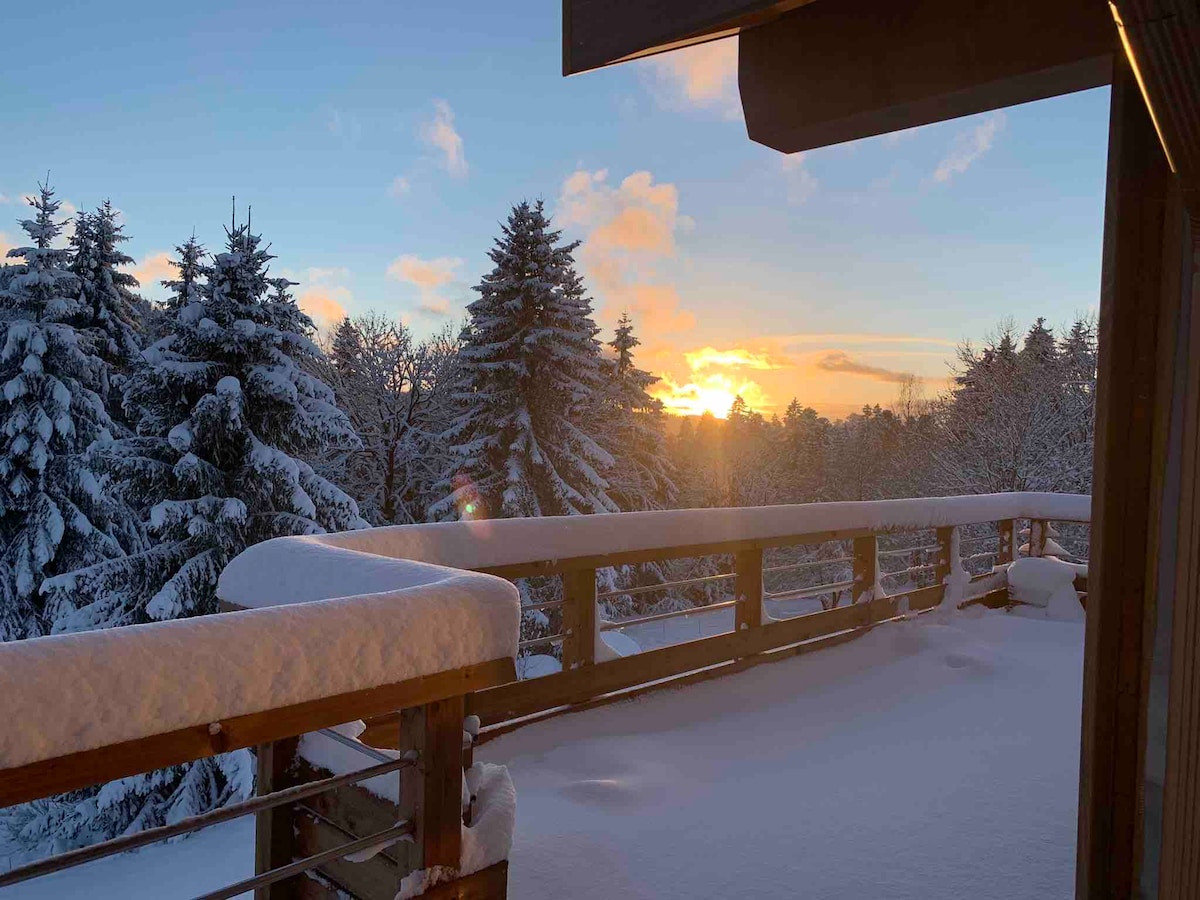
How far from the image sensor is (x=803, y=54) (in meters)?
2.99

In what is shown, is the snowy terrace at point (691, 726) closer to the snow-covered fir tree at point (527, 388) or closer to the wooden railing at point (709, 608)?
the wooden railing at point (709, 608)

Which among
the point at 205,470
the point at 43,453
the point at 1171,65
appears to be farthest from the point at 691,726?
the point at 43,453

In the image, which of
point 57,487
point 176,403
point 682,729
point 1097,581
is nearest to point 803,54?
point 1097,581

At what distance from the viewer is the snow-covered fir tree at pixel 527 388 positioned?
19203mm

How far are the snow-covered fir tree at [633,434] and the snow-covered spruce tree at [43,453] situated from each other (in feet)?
39.1

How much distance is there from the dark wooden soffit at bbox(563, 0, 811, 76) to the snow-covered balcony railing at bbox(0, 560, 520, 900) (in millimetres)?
1828

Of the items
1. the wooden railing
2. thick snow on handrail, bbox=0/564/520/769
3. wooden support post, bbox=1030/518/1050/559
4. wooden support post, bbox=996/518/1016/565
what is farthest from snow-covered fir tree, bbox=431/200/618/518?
thick snow on handrail, bbox=0/564/520/769

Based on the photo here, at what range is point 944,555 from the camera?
7391 mm

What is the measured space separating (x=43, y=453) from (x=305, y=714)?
1892cm

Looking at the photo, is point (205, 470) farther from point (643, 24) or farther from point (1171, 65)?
point (1171, 65)

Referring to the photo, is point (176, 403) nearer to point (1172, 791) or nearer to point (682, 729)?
point (682, 729)

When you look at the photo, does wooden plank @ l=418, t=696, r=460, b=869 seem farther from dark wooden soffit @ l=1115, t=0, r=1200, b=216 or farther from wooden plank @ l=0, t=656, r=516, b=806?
dark wooden soffit @ l=1115, t=0, r=1200, b=216

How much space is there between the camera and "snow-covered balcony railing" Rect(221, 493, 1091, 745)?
8.77 feet

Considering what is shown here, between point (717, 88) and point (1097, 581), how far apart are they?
2.34m
